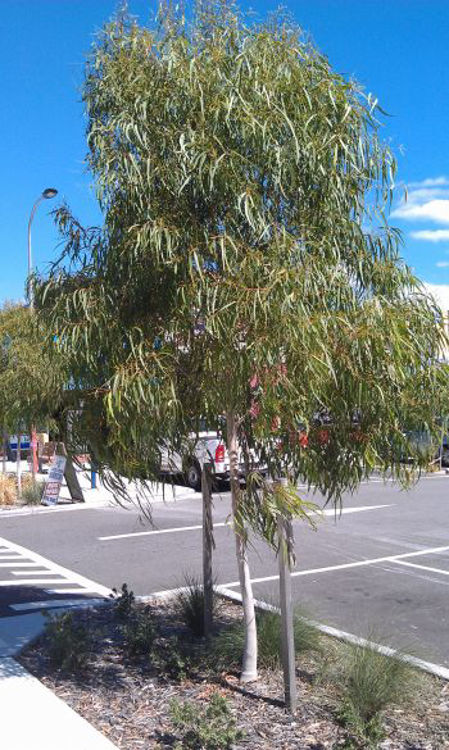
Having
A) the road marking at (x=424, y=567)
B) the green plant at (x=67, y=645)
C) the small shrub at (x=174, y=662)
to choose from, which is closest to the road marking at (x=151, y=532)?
the road marking at (x=424, y=567)

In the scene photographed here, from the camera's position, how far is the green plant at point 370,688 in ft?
14.6

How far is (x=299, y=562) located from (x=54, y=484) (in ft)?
24.1

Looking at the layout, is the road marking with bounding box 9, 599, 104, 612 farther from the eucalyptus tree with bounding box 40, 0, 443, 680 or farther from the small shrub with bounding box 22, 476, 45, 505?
the small shrub with bounding box 22, 476, 45, 505

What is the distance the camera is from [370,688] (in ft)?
15.5

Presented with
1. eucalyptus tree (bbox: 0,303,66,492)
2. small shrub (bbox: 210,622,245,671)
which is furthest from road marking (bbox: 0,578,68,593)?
small shrub (bbox: 210,622,245,671)

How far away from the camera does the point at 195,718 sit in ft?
14.7

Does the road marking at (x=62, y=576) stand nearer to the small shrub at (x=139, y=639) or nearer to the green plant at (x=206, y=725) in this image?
the small shrub at (x=139, y=639)

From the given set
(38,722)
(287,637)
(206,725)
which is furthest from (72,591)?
(206,725)

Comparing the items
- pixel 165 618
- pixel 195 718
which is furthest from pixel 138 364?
pixel 165 618

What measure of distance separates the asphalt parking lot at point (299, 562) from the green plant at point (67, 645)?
4.81 ft

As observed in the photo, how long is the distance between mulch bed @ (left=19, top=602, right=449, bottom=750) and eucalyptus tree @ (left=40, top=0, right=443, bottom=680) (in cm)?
127

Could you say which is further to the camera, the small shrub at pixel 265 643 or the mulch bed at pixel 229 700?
the small shrub at pixel 265 643

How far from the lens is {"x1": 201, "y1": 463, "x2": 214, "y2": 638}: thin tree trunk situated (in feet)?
18.8

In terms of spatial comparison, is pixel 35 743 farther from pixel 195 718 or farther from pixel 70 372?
pixel 70 372
